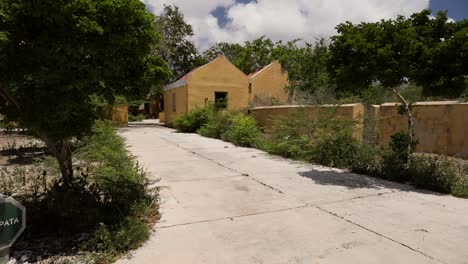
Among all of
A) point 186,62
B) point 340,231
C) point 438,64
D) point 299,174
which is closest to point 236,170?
point 299,174

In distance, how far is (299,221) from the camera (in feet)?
16.2

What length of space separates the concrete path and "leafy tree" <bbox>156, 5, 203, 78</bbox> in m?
28.2

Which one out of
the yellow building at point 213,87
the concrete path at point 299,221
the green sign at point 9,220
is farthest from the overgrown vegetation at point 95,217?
the yellow building at point 213,87

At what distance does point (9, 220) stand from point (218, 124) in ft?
48.2

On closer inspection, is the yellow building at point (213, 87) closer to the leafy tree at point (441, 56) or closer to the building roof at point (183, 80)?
the building roof at point (183, 80)

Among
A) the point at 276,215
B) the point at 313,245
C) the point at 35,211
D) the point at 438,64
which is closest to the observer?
the point at 313,245

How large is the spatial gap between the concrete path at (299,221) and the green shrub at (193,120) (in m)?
11.9

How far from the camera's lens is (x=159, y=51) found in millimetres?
33656

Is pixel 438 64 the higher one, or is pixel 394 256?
pixel 438 64

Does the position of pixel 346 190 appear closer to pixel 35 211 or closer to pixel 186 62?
pixel 35 211

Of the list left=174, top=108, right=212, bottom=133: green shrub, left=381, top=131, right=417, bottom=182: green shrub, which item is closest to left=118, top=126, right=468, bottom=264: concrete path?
left=381, top=131, right=417, bottom=182: green shrub

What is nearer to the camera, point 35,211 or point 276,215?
point 35,211

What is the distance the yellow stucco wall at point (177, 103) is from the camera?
896 inches

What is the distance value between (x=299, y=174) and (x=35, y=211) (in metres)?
5.67
